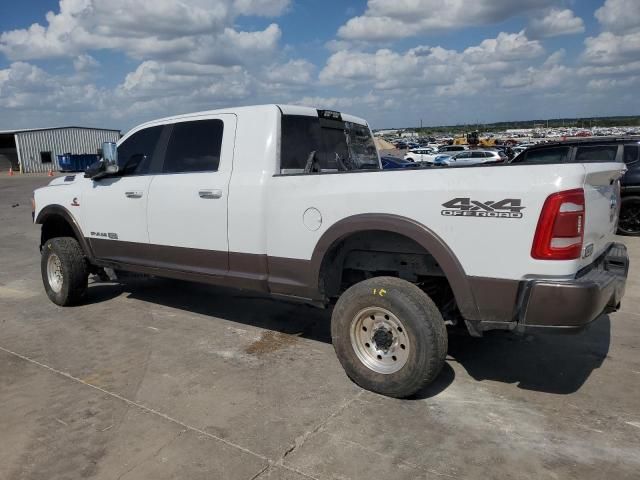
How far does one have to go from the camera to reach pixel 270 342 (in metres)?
5.00

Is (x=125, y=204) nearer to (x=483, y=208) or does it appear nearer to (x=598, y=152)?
(x=483, y=208)

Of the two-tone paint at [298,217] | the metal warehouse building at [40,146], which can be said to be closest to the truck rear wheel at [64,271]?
the two-tone paint at [298,217]

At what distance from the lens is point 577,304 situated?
3.10 m

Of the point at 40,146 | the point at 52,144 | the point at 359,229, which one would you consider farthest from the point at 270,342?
the point at 52,144

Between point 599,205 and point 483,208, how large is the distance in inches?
32.8

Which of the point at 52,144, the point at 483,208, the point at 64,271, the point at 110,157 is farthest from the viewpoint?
the point at 52,144

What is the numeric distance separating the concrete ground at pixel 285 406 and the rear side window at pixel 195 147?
162 cm

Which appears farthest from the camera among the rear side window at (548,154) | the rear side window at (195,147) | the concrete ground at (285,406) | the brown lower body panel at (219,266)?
the rear side window at (548,154)

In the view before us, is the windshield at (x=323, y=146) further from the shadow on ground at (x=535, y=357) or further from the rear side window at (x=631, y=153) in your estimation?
the rear side window at (x=631, y=153)

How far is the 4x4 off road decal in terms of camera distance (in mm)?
3155

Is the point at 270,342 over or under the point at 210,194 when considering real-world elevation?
under

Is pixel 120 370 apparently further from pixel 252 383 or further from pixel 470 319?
pixel 470 319

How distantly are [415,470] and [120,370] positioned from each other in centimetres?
259

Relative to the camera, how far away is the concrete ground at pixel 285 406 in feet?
9.95
